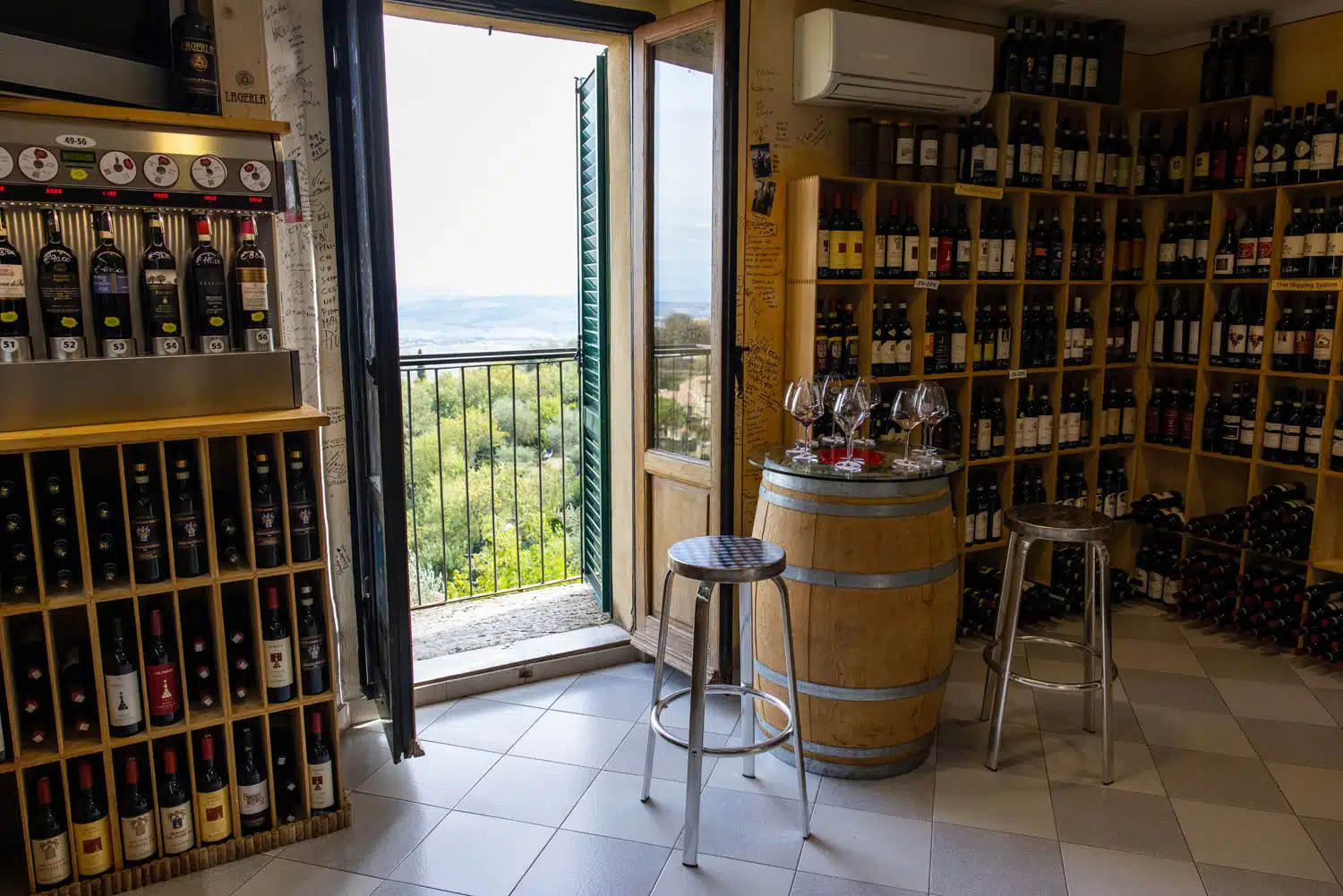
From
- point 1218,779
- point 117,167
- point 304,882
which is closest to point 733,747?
point 304,882

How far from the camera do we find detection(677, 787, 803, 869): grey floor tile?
2.46 metres

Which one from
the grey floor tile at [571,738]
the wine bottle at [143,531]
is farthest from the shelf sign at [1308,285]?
the wine bottle at [143,531]

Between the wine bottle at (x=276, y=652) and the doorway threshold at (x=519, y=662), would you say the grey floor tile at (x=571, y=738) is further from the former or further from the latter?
the wine bottle at (x=276, y=652)

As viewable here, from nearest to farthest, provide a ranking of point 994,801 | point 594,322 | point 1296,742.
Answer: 1. point 994,801
2. point 1296,742
3. point 594,322

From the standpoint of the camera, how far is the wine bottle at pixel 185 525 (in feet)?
7.55


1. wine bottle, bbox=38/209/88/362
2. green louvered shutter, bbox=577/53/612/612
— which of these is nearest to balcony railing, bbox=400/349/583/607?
green louvered shutter, bbox=577/53/612/612

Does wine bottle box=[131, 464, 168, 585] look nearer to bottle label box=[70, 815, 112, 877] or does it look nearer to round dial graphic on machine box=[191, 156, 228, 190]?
bottle label box=[70, 815, 112, 877]

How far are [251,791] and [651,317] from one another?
6.67 ft

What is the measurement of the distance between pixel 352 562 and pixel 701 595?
4.63ft

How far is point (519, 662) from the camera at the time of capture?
359 centimetres

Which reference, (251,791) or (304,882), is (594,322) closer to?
(251,791)

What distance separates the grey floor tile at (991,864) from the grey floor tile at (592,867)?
71 cm

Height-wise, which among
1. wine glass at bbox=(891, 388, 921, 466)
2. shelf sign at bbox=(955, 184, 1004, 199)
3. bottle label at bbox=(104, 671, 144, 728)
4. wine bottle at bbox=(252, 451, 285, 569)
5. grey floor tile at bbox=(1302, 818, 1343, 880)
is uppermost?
shelf sign at bbox=(955, 184, 1004, 199)

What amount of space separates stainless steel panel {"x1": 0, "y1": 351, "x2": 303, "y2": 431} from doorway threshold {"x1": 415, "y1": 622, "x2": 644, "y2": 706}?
134 centimetres
